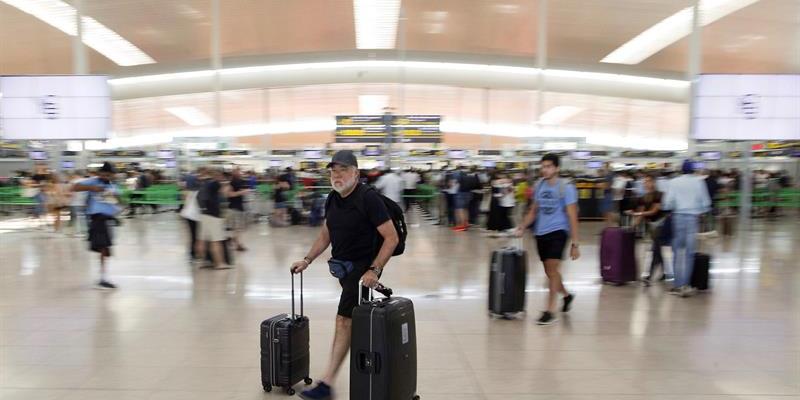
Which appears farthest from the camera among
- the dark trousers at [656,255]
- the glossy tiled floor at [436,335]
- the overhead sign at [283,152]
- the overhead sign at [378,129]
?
the overhead sign at [283,152]

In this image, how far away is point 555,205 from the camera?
511cm

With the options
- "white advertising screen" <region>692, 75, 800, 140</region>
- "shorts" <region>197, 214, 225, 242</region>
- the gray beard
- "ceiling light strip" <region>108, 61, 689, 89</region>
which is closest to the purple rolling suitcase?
the gray beard

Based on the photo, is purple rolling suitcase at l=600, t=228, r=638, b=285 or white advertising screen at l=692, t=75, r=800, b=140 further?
white advertising screen at l=692, t=75, r=800, b=140

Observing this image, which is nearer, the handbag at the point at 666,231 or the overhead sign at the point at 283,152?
the handbag at the point at 666,231

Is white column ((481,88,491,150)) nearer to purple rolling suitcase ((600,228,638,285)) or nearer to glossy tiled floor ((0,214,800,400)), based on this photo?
glossy tiled floor ((0,214,800,400))

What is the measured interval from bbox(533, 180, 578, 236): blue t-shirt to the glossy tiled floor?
944mm

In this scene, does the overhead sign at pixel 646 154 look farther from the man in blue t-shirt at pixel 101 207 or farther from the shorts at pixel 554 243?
the man in blue t-shirt at pixel 101 207

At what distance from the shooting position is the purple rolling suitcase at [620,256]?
7.05 m

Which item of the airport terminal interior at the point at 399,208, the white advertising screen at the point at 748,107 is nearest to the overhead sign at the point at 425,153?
the airport terminal interior at the point at 399,208

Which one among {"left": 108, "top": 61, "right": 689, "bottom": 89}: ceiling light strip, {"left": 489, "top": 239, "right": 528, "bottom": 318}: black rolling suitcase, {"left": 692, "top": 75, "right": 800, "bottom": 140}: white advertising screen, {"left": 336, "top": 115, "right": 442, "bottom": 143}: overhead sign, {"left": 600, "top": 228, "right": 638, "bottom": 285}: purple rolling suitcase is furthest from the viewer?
{"left": 108, "top": 61, "right": 689, "bottom": 89}: ceiling light strip

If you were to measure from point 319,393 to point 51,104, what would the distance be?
42.4 ft

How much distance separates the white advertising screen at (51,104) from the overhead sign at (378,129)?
7929mm

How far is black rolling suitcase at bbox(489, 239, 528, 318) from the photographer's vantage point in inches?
212

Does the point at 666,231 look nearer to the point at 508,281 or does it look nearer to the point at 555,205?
the point at 555,205
